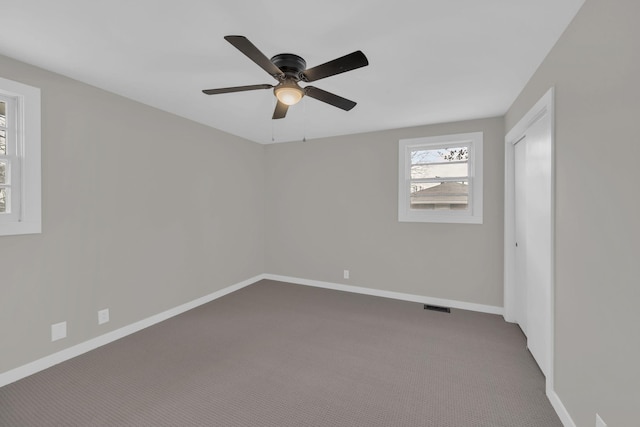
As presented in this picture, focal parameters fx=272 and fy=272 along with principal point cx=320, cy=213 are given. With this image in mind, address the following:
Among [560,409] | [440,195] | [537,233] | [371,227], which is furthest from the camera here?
[371,227]

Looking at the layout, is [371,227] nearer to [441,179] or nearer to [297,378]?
[441,179]

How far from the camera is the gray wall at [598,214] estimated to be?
1.15m

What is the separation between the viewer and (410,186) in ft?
12.9

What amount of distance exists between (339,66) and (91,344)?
10.7 ft

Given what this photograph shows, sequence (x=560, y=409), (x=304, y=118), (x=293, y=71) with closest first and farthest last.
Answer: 1. (x=560, y=409)
2. (x=293, y=71)
3. (x=304, y=118)

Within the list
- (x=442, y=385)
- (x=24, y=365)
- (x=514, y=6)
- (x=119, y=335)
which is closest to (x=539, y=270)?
(x=442, y=385)

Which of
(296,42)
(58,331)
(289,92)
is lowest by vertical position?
(58,331)

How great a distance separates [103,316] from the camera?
8.83 feet

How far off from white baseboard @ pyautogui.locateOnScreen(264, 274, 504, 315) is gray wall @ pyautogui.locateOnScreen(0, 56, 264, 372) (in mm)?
1270

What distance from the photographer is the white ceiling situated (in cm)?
156

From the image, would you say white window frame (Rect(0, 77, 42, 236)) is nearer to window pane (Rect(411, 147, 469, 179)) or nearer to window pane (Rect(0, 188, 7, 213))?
window pane (Rect(0, 188, 7, 213))

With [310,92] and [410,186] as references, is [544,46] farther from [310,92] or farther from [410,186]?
[410,186]

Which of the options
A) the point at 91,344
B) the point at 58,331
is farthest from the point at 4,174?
the point at 91,344

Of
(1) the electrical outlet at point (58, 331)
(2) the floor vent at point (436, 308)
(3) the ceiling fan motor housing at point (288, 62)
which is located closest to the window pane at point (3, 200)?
(1) the electrical outlet at point (58, 331)
